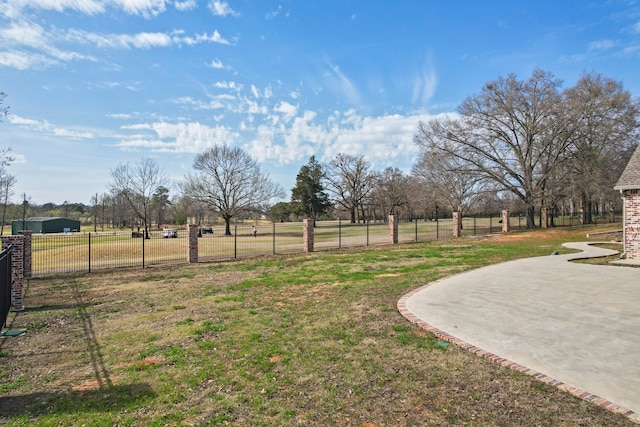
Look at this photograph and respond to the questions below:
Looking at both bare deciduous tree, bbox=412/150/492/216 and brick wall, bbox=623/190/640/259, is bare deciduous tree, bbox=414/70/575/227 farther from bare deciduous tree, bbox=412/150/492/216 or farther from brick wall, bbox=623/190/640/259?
brick wall, bbox=623/190/640/259

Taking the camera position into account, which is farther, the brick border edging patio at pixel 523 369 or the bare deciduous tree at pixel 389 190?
the bare deciduous tree at pixel 389 190

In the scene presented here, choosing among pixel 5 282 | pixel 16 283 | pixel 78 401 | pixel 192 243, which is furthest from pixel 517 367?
pixel 192 243

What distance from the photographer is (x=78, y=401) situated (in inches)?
145

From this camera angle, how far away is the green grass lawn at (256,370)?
3273 millimetres

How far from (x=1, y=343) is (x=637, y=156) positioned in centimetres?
1977

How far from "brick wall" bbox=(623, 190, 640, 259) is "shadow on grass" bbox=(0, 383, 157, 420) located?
1549 centimetres

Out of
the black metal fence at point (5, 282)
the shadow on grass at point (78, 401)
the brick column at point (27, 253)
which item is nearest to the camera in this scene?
the shadow on grass at point (78, 401)

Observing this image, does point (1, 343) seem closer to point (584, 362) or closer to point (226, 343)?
point (226, 343)

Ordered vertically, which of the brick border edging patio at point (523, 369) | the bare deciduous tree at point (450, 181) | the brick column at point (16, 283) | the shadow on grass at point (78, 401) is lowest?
the shadow on grass at point (78, 401)

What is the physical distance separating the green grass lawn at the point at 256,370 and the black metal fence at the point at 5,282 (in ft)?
1.35

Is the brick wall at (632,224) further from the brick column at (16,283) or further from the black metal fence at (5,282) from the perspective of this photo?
the brick column at (16,283)

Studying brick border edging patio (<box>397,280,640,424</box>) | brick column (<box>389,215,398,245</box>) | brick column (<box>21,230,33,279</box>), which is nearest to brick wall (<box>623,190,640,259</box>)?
brick border edging patio (<box>397,280,640,424</box>)

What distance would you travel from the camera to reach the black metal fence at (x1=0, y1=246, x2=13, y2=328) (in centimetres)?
638

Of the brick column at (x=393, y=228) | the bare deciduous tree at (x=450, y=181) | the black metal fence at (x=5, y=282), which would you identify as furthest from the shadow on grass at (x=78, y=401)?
the bare deciduous tree at (x=450, y=181)
